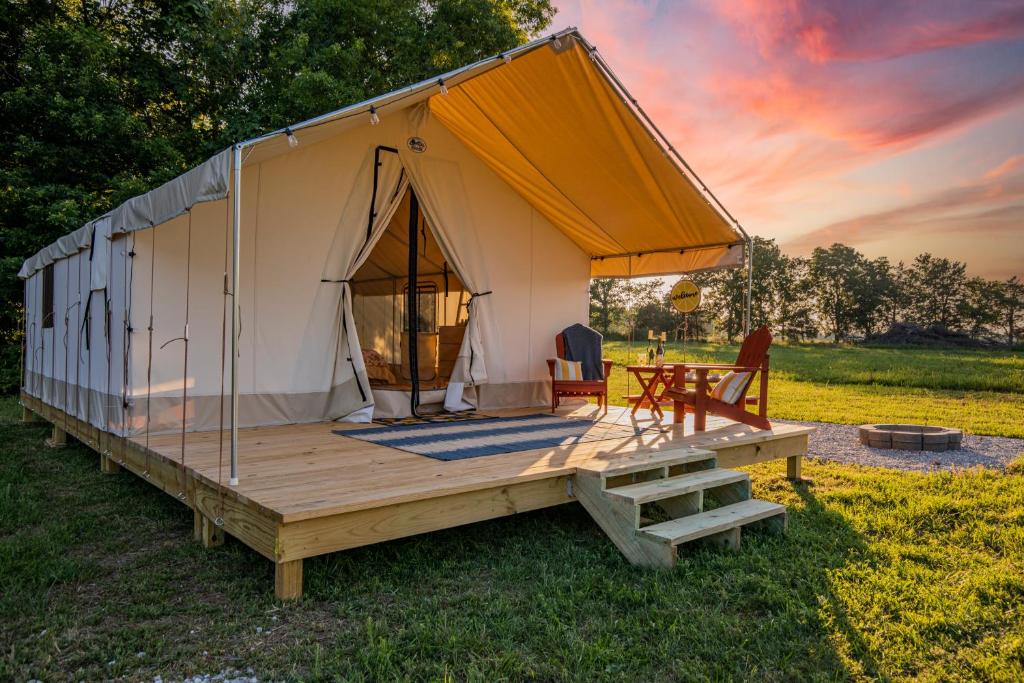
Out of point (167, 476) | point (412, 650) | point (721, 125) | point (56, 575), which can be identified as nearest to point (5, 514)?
point (167, 476)

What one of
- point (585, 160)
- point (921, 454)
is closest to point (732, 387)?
point (585, 160)

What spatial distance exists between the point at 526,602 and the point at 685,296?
4.23 m

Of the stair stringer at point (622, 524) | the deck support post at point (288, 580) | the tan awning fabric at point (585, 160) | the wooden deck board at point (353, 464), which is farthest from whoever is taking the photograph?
the tan awning fabric at point (585, 160)

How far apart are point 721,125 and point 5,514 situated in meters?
8.98

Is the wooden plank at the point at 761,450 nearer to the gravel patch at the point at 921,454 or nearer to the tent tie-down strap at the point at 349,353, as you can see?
the gravel patch at the point at 921,454

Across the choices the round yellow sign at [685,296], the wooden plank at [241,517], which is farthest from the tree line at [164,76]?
the wooden plank at [241,517]

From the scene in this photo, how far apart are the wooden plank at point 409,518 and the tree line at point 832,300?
1920cm

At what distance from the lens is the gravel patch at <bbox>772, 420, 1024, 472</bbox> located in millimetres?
5539

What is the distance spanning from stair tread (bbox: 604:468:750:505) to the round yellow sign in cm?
256

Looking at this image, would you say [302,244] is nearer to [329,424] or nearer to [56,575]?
[329,424]

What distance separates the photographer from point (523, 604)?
2.67m

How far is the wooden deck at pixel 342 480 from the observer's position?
107 inches

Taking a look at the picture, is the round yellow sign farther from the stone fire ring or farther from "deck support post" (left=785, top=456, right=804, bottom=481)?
the stone fire ring

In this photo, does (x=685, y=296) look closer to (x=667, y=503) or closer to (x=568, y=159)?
(x=568, y=159)
